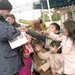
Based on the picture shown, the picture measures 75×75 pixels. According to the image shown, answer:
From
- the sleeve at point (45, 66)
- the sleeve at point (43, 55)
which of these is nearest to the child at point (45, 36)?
the sleeve at point (43, 55)

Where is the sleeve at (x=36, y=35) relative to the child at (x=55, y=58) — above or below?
above

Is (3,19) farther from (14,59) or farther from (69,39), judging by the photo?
(69,39)

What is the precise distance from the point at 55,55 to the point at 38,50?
10.3 inches

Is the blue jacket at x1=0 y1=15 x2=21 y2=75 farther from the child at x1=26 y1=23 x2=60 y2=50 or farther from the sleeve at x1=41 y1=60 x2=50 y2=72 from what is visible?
the sleeve at x1=41 y1=60 x2=50 y2=72

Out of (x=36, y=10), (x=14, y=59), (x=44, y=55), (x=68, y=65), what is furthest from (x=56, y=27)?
(x=36, y=10)

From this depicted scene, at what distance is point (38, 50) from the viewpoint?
9.35ft

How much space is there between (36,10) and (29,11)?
0.44 meters

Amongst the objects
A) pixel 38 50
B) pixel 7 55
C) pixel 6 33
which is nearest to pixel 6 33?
pixel 6 33

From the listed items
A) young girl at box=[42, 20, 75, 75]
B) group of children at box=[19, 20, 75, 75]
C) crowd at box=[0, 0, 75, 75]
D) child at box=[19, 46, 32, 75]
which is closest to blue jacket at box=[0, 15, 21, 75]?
crowd at box=[0, 0, 75, 75]

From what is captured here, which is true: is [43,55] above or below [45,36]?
below

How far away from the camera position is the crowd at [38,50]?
7.61 feet

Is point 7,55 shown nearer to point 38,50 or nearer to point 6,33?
point 6,33

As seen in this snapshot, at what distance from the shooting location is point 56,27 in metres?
3.01

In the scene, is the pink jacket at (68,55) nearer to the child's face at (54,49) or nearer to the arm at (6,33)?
the child's face at (54,49)
